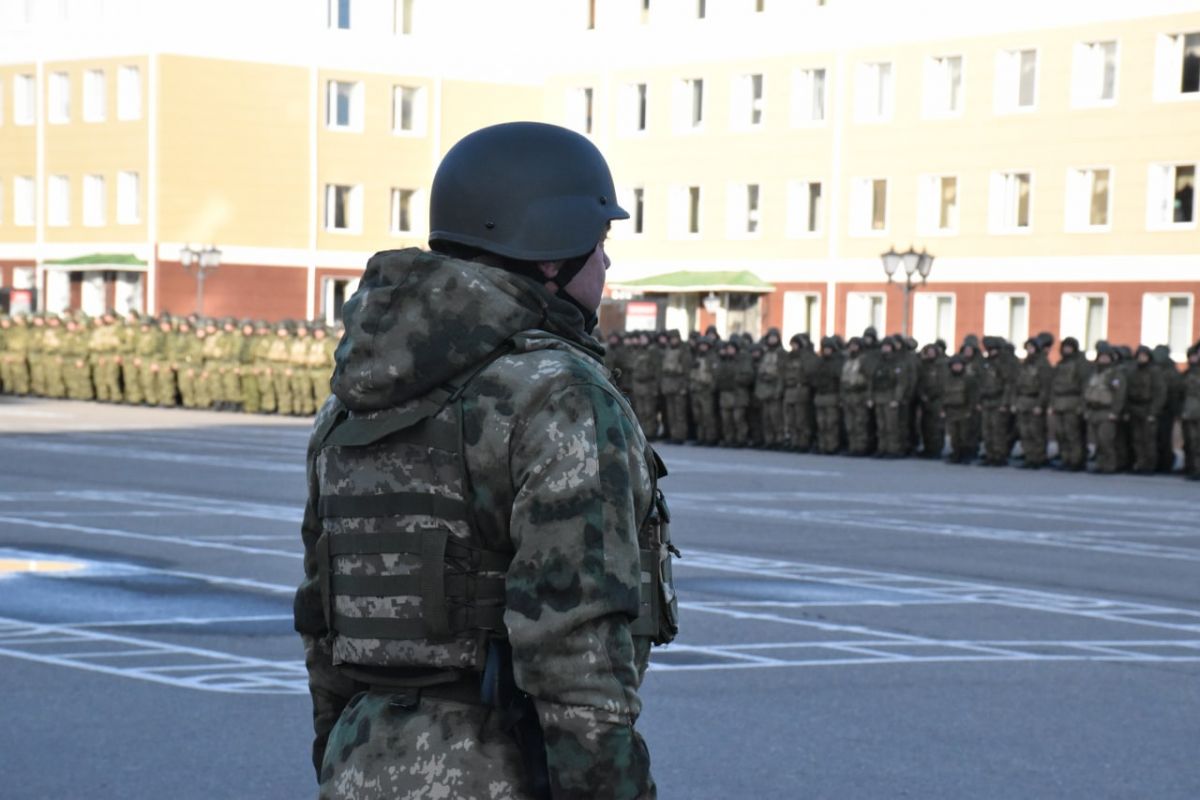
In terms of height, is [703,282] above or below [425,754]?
above

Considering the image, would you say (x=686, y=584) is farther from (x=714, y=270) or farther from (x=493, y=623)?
(x=714, y=270)

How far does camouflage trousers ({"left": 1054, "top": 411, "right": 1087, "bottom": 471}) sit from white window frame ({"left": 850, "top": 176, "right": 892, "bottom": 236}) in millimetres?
26079

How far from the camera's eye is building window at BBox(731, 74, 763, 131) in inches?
2219

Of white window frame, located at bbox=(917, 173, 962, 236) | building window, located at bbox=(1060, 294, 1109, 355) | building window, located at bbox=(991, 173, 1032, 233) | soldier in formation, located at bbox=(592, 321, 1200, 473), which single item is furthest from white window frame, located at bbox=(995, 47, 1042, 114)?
soldier in formation, located at bbox=(592, 321, 1200, 473)

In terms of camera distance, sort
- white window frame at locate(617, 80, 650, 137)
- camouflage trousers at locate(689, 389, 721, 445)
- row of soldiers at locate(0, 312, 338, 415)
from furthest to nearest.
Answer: white window frame at locate(617, 80, 650, 137) → row of soldiers at locate(0, 312, 338, 415) → camouflage trousers at locate(689, 389, 721, 445)

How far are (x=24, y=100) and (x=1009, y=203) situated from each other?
3234 centimetres

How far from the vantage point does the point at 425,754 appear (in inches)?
137

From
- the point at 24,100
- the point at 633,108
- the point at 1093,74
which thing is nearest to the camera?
the point at 1093,74

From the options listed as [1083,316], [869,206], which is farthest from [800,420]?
[869,206]

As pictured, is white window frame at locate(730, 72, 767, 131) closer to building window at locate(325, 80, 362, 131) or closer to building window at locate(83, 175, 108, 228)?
building window at locate(325, 80, 362, 131)

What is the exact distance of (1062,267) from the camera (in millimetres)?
49438

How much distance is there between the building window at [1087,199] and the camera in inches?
1909

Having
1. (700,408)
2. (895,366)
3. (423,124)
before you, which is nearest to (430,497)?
(895,366)

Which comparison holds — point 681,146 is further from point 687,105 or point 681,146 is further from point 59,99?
point 59,99
